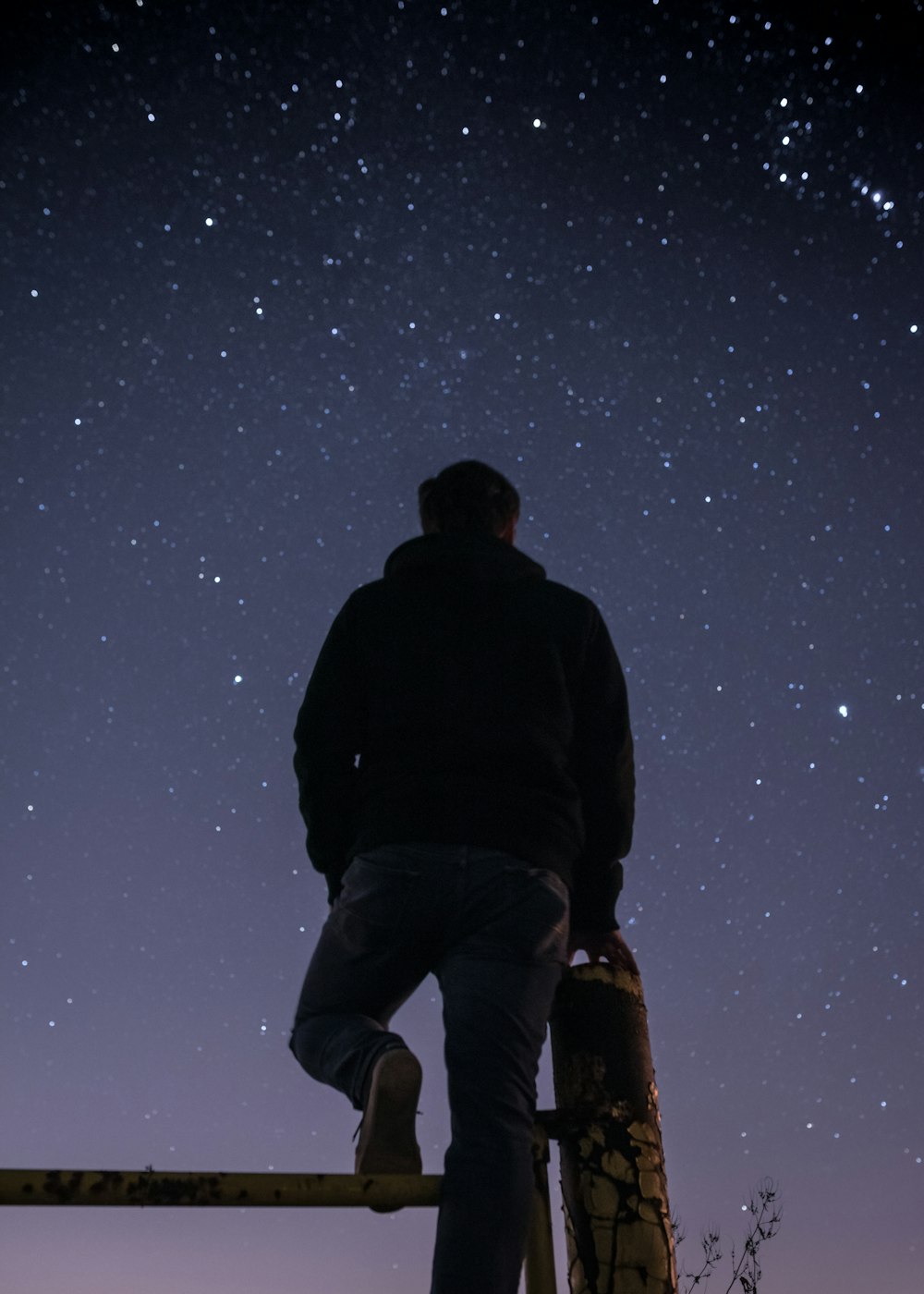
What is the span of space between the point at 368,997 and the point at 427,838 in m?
0.34

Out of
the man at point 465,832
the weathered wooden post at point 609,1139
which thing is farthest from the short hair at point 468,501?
the weathered wooden post at point 609,1139

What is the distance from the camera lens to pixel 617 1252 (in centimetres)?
180

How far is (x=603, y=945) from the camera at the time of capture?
214 centimetres

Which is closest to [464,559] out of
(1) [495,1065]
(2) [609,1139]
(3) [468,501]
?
(3) [468,501]

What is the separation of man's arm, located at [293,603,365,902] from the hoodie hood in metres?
0.21

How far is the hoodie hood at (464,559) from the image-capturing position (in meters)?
2.26

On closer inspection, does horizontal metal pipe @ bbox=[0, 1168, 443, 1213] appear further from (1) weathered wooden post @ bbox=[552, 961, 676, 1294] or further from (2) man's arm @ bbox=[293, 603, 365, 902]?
(2) man's arm @ bbox=[293, 603, 365, 902]

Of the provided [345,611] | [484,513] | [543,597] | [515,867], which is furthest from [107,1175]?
[484,513]

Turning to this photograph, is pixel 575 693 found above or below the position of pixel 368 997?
above

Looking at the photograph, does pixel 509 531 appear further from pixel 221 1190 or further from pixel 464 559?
pixel 221 1190

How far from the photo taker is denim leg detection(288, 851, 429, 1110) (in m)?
1.83

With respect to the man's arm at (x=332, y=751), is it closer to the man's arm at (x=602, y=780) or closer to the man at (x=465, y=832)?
the man at (x=465, y=832)

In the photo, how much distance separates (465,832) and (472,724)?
0.24 m

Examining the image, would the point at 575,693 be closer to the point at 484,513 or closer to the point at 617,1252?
the point at 484,513
